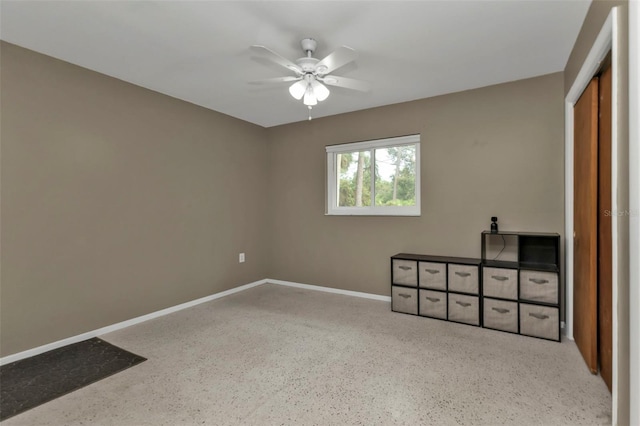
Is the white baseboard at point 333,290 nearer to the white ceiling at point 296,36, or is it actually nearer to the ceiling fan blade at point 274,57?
the white ceiling at point 296,36

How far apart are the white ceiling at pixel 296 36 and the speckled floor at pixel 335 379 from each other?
8.01 ft

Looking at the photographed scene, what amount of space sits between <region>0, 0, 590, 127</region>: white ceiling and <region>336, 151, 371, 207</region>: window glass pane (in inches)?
45.1

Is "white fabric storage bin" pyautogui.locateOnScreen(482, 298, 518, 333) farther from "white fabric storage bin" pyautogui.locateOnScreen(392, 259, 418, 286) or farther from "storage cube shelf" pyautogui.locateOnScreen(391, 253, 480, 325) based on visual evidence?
→ "white fabric storage bin" pyautogui.locateOnScreen(392, 259, 418, 286)

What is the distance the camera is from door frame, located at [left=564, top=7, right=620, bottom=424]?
146 cm

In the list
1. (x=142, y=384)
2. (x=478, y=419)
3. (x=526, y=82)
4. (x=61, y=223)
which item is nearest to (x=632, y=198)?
(x=478, y=419)

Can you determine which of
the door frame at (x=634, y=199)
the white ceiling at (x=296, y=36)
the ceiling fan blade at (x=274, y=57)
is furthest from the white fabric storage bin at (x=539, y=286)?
the ceiling fan blade at (x=274, y=57)

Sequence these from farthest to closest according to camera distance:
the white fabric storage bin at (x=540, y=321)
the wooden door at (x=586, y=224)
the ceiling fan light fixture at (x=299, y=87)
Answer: the white fabric storage bin at (x=540, y=321) → the ceiling fan light fixture at (x=299, y=87) → the wooden door at (x=586, y=224)

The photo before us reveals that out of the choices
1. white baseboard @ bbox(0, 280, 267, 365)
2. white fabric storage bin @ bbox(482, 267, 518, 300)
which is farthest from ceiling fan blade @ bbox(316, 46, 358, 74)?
white baseboard @ bbox(0, 280, 267, 365)

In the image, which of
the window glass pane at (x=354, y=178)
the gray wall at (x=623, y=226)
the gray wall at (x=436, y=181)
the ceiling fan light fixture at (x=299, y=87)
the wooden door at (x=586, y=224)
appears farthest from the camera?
the window glass pane at (x=354, y=178)

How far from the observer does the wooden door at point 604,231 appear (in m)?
1.80

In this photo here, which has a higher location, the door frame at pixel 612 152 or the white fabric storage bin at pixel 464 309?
the door frame at pixel 612 152

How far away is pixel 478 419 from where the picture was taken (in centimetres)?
166

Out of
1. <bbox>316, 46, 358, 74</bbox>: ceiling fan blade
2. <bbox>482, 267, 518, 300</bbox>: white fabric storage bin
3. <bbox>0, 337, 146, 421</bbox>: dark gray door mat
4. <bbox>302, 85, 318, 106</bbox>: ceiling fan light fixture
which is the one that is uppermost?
<bbox>316, 46, 358, 74</bbox>: ceiling fan blade

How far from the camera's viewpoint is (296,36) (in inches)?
89.1
